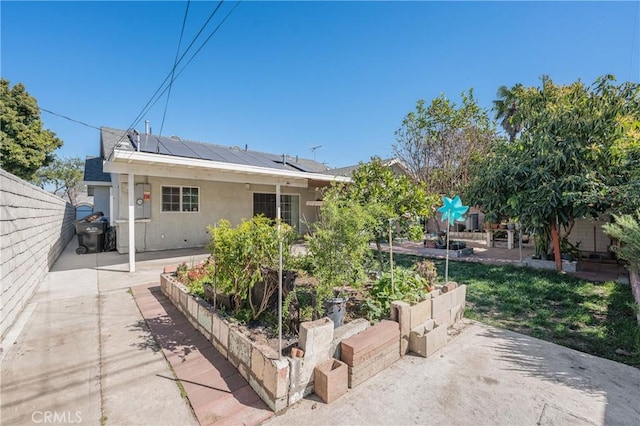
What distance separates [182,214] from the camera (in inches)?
396

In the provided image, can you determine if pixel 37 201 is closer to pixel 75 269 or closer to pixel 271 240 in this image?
pixel 75 269

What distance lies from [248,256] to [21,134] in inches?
754

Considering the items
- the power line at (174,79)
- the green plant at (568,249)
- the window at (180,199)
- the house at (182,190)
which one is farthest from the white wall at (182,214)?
the green plant at (568,249)

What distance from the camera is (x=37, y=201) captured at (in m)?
5.81

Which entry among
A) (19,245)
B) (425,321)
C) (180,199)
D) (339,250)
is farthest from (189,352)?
(180,199)

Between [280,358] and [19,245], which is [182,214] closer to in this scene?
[19,245]

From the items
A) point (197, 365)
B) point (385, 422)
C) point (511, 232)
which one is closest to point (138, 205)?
point (197, 365)

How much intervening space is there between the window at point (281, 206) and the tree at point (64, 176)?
1053 inches

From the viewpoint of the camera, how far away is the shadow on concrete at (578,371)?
Answer: 2.36 meters

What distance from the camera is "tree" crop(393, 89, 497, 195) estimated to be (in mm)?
10602

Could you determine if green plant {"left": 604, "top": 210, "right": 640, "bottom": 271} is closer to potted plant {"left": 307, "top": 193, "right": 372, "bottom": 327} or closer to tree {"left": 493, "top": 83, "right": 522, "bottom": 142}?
potted plant {"left": 307, "top": 193, "right": 372, "bottom": 327}

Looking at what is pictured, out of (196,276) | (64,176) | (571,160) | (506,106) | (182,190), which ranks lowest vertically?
(196,276)

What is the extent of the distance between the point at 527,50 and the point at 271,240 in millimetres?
10674

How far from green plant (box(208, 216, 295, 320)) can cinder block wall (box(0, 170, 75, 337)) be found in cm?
267
